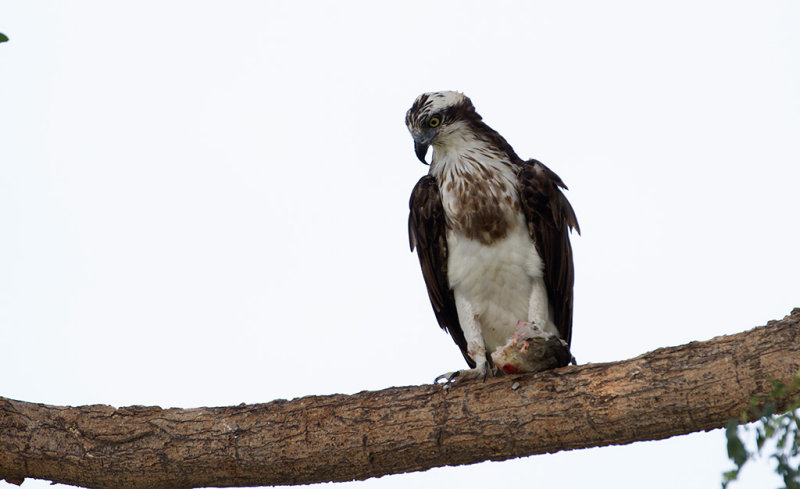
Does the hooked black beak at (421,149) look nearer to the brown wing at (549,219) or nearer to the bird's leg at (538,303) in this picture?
the brown wing at (549,219)

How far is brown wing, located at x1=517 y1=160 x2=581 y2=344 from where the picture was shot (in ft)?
19.6

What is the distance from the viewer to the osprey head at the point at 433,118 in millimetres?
6281

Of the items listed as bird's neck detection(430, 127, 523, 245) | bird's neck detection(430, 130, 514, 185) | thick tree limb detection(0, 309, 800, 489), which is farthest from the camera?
bird's neck detection(430, 130, 514, 185)

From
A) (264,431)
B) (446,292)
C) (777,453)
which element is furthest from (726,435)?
(446,292)

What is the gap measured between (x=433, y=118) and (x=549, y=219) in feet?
3.61

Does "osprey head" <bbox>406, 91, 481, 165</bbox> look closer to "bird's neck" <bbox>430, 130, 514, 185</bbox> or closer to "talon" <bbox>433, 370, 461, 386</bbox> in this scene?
"bird's neck" <bbox>430, 130, 514, 185</bbox>

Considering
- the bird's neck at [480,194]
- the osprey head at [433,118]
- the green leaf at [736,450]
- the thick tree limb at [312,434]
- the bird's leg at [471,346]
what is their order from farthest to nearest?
the osprey head at [433,118], the bird's neck at [480,194], the bird's leg at [471,346], the thick tree limb at [312,434], the green leaf at [736,450]

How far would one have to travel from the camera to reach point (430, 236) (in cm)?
623

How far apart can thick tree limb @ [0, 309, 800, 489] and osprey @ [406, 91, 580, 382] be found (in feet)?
3.35

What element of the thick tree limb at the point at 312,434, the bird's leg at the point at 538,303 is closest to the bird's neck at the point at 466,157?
the bird's leg at the point at 538,303

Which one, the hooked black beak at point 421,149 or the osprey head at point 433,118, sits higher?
the osprey head at point 433,118

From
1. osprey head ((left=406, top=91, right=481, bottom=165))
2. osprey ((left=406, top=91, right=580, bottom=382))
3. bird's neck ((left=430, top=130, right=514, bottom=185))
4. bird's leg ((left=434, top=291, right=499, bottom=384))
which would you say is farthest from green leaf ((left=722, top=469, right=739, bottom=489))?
osprey head ((left=406, top=91, right=481, bottom=165))

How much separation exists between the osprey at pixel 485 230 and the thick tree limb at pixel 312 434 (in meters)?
1.02

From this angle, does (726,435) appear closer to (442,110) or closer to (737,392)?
(737,392)
